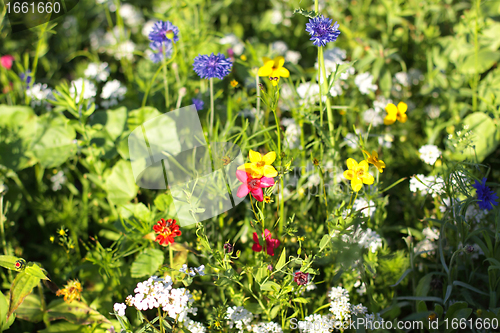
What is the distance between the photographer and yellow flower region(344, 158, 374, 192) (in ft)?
3.89

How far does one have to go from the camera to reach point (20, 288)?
4.13 feet

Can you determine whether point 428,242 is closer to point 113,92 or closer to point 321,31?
point 321,31

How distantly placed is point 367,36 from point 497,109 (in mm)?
1007

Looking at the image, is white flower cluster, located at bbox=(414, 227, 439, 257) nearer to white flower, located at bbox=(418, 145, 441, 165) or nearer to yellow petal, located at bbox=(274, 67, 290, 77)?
white flower, located at bbox=(418, 145, 441, 165)

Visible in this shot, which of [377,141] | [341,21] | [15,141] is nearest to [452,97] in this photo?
[377,141]

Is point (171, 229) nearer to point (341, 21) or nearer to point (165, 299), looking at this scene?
point (165, 299)

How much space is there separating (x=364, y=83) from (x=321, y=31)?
0.86 m

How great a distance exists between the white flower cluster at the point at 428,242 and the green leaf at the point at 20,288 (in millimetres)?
1513

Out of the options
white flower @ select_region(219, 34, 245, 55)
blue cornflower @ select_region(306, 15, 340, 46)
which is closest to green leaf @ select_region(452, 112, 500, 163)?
blue cornflower @ select_region(306, 15, 340, 46)

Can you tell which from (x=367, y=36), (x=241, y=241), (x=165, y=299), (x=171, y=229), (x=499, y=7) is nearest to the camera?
(x=165, y=299)

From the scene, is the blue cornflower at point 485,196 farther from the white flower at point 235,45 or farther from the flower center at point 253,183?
the white flower at point 235,45

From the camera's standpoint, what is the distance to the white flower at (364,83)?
197 centimetres

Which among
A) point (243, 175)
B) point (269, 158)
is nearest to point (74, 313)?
point (243, 175)

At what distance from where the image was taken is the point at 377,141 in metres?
2.10
